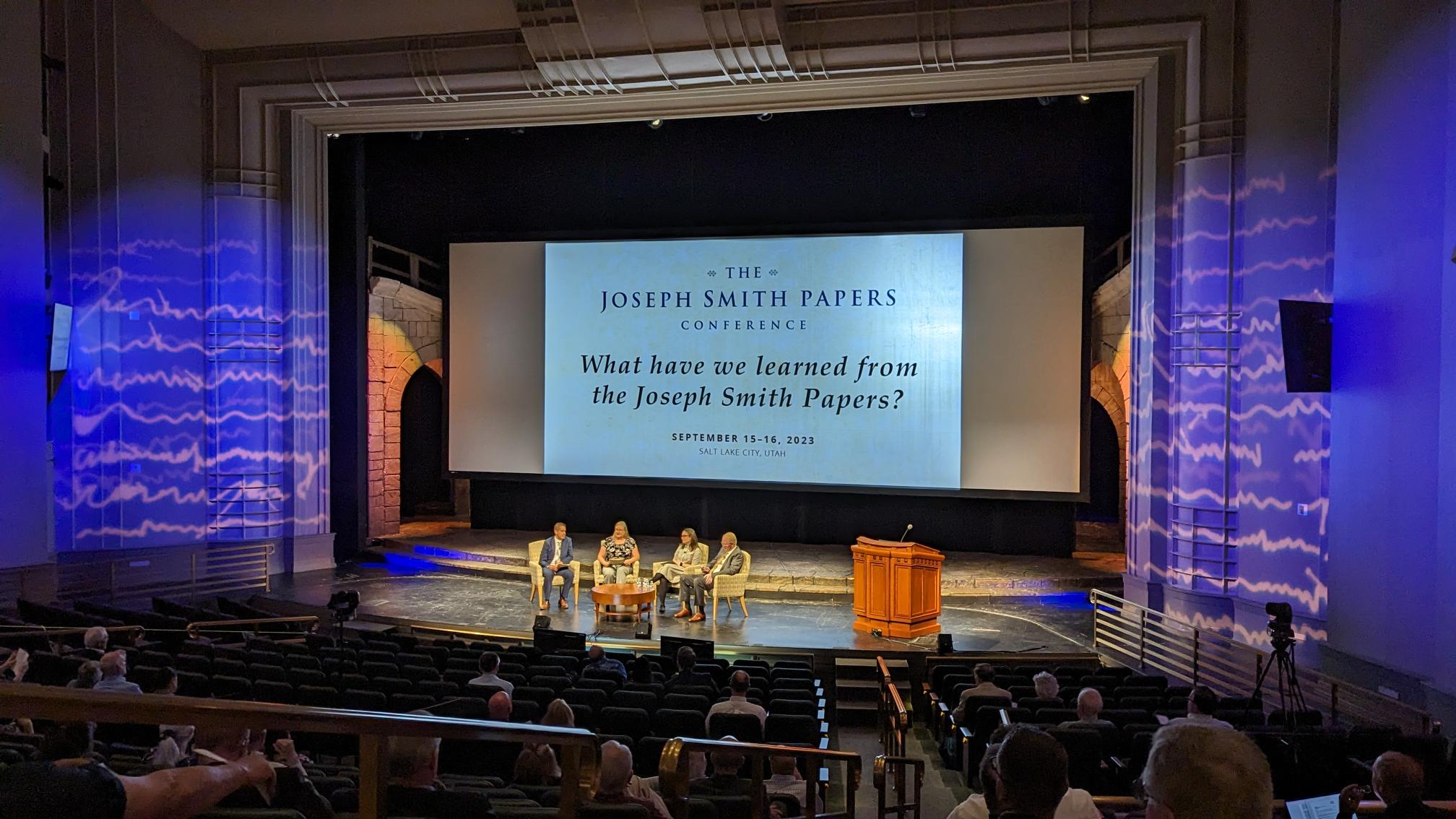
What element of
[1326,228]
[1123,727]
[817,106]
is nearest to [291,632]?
[1123,727]

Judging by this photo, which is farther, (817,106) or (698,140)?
(698,140)

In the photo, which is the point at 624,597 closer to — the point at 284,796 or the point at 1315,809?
the point at 1315,809

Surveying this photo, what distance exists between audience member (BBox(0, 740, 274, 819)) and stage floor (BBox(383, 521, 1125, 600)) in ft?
28.3

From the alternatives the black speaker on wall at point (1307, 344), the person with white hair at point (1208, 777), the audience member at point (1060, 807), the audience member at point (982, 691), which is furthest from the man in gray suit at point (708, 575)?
the person with white hair at point (1208, 777)

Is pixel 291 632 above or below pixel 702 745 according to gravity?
below

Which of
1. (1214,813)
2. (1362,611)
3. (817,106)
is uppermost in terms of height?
(817,106)

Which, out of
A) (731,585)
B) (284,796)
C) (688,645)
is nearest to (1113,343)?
(731,585)

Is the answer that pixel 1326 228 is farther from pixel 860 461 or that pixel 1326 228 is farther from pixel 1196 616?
pixel 860 461

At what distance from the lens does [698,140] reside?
41.3 feet

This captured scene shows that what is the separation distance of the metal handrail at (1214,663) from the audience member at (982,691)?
167 cm

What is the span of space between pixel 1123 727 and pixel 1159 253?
212 inches

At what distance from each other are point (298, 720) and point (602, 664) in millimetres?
5081

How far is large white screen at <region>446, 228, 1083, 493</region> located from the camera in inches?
432

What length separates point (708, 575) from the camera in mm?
9172
